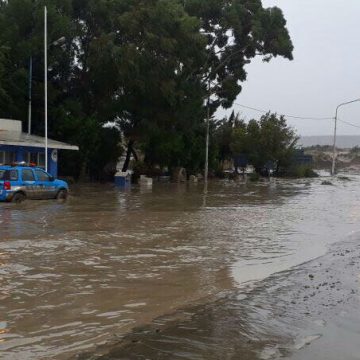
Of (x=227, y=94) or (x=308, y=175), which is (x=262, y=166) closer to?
(x=308, y=175)

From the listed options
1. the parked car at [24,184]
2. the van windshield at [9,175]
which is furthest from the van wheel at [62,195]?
the van windshield at [9,175]

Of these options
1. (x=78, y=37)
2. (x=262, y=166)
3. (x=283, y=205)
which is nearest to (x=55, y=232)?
(x=283, y=205)

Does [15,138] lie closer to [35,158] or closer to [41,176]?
[35,158]

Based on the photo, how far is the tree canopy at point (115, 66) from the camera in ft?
109

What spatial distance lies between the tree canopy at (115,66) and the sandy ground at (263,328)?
26484mm

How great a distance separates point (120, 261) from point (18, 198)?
11.8 meters

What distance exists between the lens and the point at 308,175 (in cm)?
6469

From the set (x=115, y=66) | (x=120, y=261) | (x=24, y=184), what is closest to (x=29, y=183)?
(x=24, y=184)

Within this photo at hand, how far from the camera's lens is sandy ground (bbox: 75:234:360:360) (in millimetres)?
5418

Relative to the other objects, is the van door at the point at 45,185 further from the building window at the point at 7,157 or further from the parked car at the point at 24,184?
the building window at the point at 7,157

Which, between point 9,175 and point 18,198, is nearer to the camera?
point 9,175

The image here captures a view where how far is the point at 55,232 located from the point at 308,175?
54.3 metres

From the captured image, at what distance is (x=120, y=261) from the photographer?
1025cm

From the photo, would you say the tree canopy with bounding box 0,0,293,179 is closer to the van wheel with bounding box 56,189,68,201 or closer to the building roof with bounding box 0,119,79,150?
the building roof with bounding box 0,119,79,150
